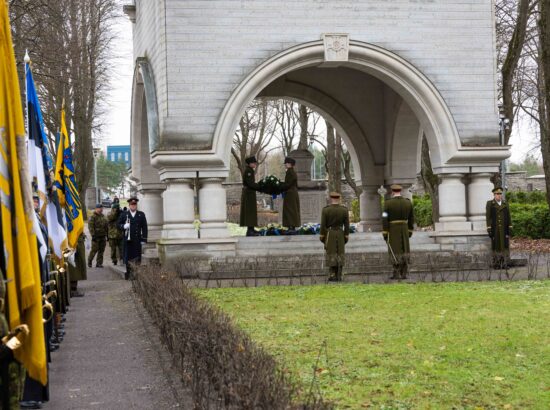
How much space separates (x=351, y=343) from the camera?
9742 millimetres

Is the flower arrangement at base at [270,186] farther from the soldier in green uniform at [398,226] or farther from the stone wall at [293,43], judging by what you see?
the soldier in green uniform at [398,226]

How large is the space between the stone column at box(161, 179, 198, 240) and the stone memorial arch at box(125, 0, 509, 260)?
0.02 metres

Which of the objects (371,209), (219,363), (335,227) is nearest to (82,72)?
(371,209)

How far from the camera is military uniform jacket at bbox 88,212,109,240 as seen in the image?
2389 centimetres

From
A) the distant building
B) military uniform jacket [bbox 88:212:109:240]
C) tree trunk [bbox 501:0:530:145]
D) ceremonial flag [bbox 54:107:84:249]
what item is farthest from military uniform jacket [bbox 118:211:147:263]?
the distant building

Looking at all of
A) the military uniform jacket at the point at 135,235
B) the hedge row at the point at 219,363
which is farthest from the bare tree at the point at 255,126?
the hedge row at the point at 219,363

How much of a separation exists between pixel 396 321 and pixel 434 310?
1.05 meters

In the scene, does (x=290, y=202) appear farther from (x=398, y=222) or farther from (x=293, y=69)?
(x=398, y=222)

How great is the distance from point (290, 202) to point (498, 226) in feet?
15.7

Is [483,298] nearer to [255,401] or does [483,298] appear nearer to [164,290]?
[164,290]

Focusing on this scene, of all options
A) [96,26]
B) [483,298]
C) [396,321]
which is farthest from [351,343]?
[96,26]

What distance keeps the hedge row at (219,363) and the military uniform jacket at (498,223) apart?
381 inches

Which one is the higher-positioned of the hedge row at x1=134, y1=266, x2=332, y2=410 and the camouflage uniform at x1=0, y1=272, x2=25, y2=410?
the camouflage uniform at x1=0, y1=272, x2=25, y2=410

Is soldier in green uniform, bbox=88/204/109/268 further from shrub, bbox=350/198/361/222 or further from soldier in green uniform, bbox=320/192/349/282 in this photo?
shrub, bbox=350/198/361/222
